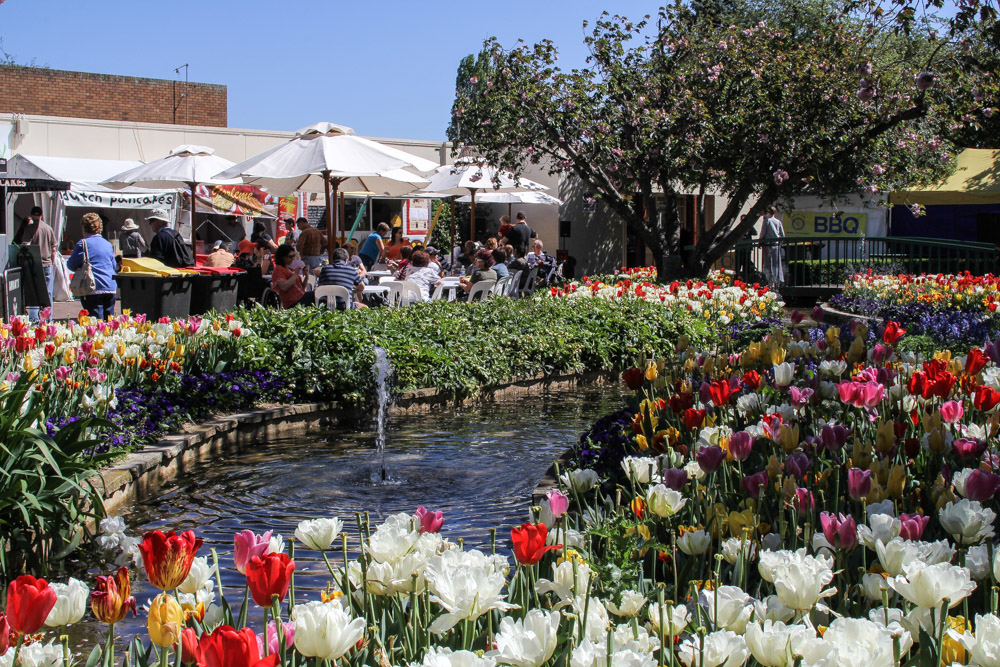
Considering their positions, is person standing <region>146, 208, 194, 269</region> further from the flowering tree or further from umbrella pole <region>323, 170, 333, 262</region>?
the flowering tree

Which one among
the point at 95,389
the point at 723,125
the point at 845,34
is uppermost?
the point at 845,34

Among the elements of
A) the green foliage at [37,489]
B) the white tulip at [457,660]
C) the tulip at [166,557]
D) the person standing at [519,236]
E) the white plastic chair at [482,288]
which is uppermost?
the person standing at [519,236]

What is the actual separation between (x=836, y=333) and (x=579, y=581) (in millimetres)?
3530

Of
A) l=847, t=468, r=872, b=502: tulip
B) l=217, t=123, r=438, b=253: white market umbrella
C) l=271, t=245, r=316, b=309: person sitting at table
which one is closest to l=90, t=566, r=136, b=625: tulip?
l=847, t=468, r=872, b=502: tulip

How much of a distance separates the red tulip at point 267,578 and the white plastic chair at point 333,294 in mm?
9803

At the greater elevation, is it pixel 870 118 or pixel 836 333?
pixel 870 118

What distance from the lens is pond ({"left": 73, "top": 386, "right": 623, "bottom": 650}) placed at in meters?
4.91

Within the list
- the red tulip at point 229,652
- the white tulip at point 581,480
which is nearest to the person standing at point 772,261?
the white tulip at point 581,480

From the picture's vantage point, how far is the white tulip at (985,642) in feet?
4.91

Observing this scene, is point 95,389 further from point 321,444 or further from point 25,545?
point 321,444

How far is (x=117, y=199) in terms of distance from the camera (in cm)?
1900

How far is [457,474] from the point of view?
6348 mm

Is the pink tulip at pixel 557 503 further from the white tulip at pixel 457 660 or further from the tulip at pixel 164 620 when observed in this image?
the tulip at pixel 164 620

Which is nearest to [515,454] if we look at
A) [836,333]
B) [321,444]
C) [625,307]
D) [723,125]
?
[321,444]
